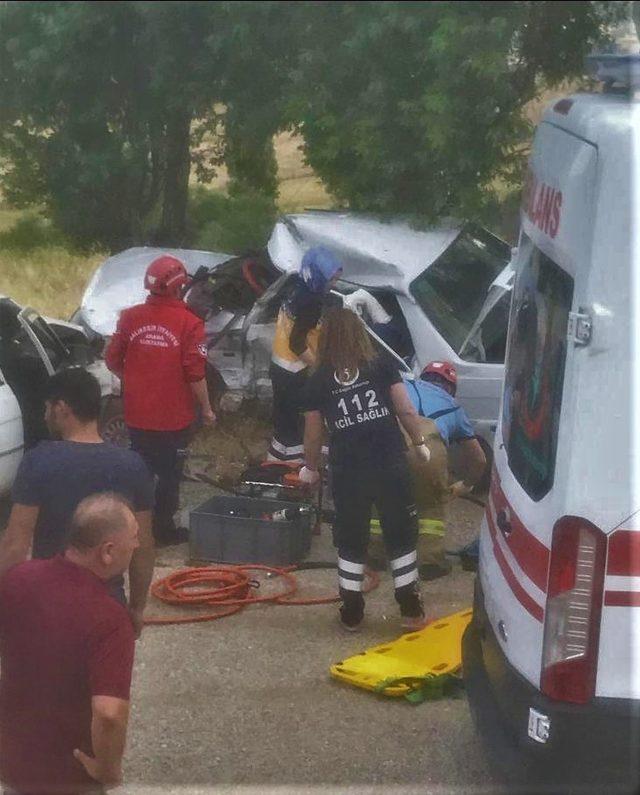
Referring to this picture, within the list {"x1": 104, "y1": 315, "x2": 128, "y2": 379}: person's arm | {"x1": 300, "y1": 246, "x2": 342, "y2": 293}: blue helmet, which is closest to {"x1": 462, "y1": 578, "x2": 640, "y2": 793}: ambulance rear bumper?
{"x1": 104, "y1": 315, "x2": 128, "y2": 379}: person's arm

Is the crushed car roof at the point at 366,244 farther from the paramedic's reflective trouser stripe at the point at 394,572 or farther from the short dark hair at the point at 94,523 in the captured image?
the short dark hair at the point at 94,523

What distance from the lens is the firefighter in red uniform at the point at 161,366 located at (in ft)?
20.0

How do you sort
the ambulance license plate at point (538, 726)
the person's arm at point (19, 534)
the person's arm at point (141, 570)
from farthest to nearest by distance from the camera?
the person's arm at point (141, 570)
the person's arm at point (19, 534)
the ambulance license plate at point (538, 726)

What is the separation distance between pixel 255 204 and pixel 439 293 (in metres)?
2.01

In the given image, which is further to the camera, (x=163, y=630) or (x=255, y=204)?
(x=255, y=204)

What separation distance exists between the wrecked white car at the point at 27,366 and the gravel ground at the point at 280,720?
5.53ft

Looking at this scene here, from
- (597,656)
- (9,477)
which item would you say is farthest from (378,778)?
(9,477)

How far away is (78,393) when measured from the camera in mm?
3607

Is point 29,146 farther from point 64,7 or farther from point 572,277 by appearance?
point 572,277

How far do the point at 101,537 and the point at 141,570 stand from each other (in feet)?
3.12

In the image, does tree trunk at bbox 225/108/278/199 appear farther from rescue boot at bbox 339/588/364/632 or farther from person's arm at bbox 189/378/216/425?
rescue boot at bbox 339/588/364/632

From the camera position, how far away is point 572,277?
300 cm

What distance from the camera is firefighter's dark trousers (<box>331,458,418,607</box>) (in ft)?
16.6

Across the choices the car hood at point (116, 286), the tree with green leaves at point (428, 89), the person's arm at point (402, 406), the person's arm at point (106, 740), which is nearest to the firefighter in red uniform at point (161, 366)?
the tree with green leaves at point (428, 89)
